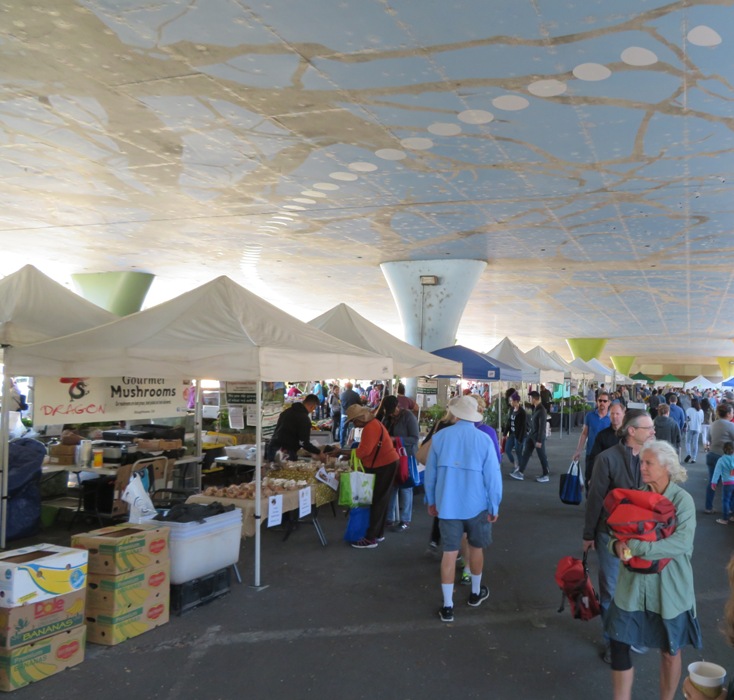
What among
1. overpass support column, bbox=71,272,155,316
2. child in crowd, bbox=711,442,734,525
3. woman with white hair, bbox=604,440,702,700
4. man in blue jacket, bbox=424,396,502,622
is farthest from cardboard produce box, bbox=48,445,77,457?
Answer: overpass support column, bbox=71,272,155,316

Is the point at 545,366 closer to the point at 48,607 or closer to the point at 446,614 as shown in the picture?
the point at 446,614

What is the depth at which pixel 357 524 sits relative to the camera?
685 centimetres

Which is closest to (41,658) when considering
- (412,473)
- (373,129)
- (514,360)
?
(412,473)

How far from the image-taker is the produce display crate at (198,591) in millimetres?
4781

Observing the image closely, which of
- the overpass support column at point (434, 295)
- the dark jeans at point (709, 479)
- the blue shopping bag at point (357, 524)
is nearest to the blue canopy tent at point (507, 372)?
the overpass support column at point (434, 295)

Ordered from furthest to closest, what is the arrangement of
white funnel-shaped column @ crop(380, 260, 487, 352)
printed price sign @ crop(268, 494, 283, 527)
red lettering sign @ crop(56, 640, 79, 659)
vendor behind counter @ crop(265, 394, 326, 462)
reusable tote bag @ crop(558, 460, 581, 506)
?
white funnel-shaped column @ crop(380, 260, 487, 352), vendor behind counter @ crop(265, 394, 326, 462), reusable tote bag @ crop(558, 460, 581, 506), printed price sign @ crop(268, 494, 283, 527), red lettering sign @ crop(56, 640, 79, 659)

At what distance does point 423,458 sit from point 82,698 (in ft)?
10.2

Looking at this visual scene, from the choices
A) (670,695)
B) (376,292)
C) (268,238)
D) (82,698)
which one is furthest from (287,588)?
(376,292)

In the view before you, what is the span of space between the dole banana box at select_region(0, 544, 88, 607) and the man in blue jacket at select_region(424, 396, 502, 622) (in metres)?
2.56

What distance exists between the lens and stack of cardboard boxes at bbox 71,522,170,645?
13.8ft

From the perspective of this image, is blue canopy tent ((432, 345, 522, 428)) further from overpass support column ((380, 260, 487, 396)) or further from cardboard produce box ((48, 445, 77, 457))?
cardboard produce box ((48, 445, 77, 457))

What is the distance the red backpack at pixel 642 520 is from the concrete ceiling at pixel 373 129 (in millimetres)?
3527

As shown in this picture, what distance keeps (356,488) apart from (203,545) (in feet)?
7.02

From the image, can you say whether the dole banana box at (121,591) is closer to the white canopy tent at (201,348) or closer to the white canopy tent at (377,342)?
the white canopy tent at (201,348)
